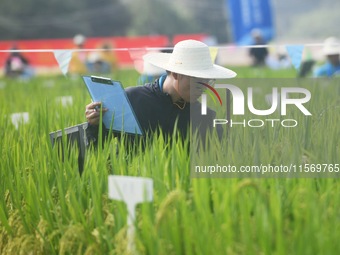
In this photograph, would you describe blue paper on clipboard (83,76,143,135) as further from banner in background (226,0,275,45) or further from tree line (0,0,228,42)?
tree line (0,0,228,42)

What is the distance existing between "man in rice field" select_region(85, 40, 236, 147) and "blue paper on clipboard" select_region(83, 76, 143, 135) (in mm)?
38

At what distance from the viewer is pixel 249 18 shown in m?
13.8

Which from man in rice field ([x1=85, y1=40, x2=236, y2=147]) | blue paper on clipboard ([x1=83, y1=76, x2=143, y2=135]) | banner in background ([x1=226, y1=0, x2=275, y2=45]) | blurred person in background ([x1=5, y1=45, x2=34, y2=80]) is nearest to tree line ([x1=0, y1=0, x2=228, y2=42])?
blurred person in background ([x1=5, y1=45, x2=34, y2=80])

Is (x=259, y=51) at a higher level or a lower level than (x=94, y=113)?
lower

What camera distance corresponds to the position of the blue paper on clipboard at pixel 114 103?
3051 mm

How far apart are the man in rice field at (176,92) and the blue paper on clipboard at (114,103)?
38mm

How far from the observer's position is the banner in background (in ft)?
45.0

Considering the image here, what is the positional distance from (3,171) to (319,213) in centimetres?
136

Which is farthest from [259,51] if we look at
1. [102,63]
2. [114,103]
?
[114,103]

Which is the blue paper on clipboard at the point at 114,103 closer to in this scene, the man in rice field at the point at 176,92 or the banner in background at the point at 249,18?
the man in rice field at the point at 176,92

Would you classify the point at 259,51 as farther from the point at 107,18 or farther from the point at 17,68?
the point at 107,18

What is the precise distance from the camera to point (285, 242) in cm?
194

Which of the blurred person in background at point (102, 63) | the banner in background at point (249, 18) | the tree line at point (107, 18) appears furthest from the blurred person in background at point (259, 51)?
the tree line at point (107, 18)

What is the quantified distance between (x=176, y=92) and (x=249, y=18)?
1083 centimetres
